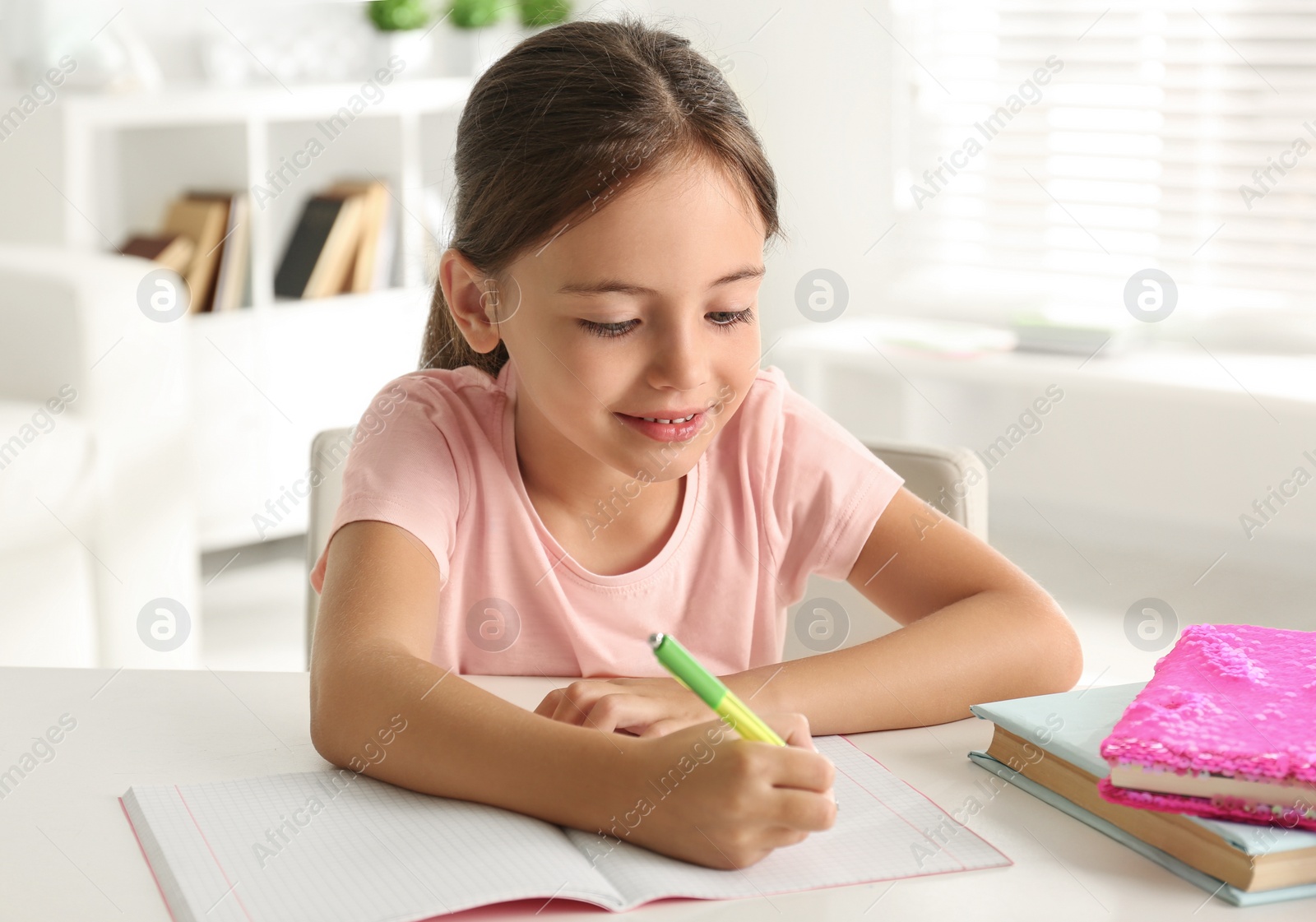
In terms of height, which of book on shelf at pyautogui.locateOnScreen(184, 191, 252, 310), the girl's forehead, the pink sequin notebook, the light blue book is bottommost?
book on shelf at pyautogui.locateOnScreen(184, 191, 252, 310)

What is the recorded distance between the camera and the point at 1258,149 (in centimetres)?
303

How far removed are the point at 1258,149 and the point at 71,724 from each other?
283 cm

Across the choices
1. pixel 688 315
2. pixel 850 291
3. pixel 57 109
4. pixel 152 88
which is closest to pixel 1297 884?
pixel 688 315

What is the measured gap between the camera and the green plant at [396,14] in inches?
134

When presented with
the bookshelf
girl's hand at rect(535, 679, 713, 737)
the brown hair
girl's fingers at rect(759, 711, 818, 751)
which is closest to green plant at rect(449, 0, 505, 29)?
the bookshelf

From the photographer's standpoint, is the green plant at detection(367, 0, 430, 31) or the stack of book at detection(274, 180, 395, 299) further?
the green plant at detection(367, 0, 430, 31)

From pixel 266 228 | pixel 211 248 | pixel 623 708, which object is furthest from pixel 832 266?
pixel 623 708

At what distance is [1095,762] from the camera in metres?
0.71

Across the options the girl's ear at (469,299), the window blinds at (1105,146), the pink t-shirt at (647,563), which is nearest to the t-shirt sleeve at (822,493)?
the pink t-shirt at (647,563)

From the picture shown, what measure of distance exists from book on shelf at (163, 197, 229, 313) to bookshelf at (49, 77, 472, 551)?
7 cm

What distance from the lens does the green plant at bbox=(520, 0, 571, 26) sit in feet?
11.3

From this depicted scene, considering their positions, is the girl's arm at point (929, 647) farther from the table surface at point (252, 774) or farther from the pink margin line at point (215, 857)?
the pink margin line at point (215, 857)

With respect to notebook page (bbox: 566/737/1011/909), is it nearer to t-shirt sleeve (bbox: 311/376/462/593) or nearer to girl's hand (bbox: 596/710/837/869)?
girl's hand (bbox: 596/710/837/869)

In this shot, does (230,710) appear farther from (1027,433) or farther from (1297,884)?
(1027,433)
